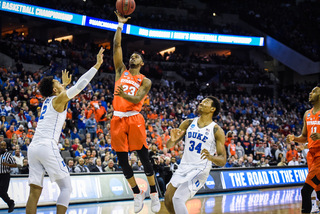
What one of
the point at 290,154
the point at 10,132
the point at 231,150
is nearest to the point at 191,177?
the point at 10,132

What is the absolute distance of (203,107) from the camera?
6.46m

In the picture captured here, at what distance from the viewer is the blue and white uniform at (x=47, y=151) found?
5.66 meters

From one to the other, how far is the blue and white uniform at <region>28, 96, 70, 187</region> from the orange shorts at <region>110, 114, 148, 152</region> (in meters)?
1.10

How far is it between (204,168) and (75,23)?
19.4m

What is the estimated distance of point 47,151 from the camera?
5660 mm

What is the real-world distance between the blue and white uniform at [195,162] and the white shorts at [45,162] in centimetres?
176

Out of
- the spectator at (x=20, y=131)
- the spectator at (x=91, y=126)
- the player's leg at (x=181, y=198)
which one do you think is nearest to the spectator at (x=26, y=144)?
the spectator at (x=20, y=131)

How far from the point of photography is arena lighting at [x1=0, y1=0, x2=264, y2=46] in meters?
21.4

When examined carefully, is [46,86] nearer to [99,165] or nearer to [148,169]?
[148,169]

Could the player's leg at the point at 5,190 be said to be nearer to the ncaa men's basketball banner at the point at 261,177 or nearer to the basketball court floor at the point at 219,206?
the basketball court floor at the point at 219,206

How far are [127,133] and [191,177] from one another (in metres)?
1.40

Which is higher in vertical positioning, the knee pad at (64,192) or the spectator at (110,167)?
the knee pad at (64,192)

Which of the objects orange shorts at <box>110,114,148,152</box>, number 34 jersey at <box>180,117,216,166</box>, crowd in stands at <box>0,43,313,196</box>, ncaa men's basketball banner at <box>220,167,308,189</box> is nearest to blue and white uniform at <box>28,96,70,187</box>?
orange shorts at <box>110,114,148,152</box>

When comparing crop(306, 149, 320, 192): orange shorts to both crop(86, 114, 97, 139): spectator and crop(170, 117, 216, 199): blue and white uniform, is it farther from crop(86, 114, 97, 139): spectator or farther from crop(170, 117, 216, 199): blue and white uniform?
crop(86, 114, 97, 139): spectator
